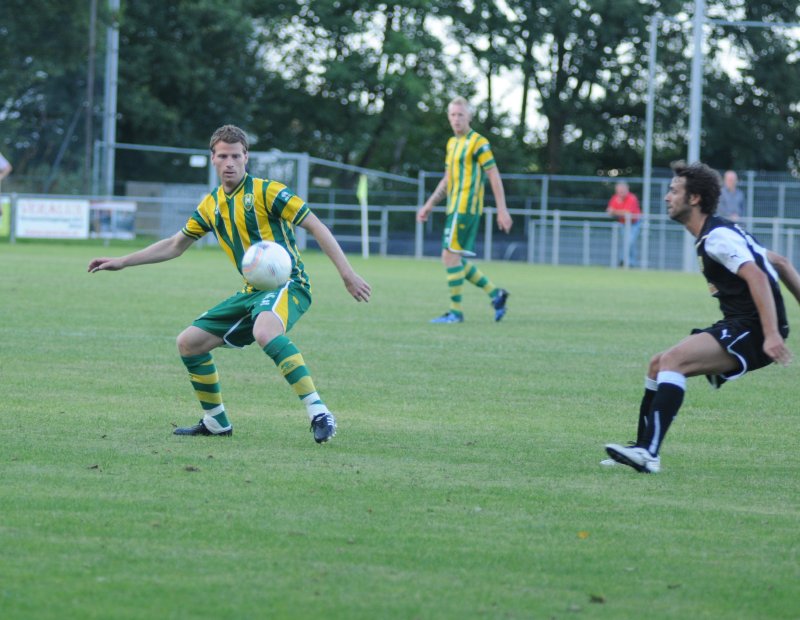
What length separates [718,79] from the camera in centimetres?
5288

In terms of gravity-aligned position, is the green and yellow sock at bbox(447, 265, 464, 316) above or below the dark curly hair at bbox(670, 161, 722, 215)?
below

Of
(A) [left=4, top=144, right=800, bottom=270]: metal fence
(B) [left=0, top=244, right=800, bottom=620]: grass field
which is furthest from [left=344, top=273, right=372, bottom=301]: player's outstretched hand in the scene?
(A) [left=4, top=144, right=800, bottom=270]: metal fence

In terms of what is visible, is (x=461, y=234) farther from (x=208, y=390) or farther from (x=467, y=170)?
(x=208, y=390)

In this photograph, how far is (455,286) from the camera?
15070 millimetres

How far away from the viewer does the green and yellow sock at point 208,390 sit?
7.23 meters

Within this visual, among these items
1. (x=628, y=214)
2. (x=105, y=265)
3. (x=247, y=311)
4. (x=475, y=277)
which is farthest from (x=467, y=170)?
(x=628, y=214)

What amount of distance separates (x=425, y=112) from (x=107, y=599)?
169 ft

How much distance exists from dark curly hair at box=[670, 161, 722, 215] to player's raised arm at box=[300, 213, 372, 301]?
1552 mm

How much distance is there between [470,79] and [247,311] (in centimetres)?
4734

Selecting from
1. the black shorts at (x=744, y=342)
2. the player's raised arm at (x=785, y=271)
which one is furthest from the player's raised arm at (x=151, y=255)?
the player's raised arm at (x=785, y=271)

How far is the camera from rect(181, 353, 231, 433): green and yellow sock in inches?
285

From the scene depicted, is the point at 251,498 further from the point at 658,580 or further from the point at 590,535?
the point at 658,580

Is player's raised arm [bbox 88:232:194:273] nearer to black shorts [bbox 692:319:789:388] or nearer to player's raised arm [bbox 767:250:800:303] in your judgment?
black shorts [bbox 692:319:789:388]

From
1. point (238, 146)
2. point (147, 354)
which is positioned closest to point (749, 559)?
point (238, 146)
